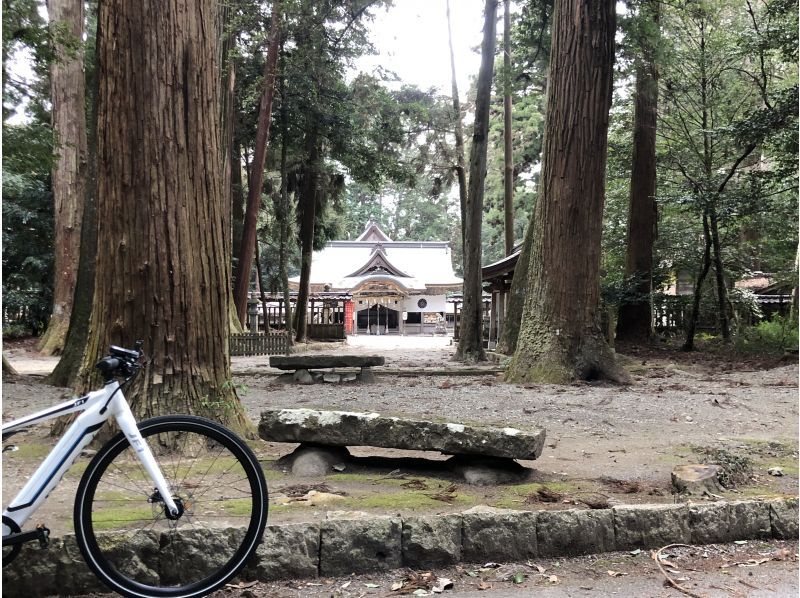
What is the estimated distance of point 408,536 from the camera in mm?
2828

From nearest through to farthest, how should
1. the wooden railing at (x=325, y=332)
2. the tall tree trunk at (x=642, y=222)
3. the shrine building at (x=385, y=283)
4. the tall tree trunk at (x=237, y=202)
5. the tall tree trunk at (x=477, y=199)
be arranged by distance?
the tall tree trunk at (x=477, y=199) < the tall tree trunk at (x=642, y=222) < the tall tree trunk at (x=237, y=202) < the wooden railing at (x=325, y=332) < the shrine building at (x=385, y=283)

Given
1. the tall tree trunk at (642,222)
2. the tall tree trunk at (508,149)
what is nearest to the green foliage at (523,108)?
the tall tree trunk at (508,149)

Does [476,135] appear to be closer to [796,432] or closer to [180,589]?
[796,432]

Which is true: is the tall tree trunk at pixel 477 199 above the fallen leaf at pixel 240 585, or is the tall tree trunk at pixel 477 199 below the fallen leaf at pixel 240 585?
above

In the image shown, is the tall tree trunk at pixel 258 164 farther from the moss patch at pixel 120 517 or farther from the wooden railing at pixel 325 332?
the moss patch at pixel 120 517

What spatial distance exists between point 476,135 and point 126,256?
10512mm

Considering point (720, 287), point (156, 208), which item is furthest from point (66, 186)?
point (720, 287)

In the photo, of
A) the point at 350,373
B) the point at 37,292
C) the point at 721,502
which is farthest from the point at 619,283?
the point at 37,292

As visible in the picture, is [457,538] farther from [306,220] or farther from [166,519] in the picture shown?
[306,220]

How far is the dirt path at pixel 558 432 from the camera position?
11.0 feet

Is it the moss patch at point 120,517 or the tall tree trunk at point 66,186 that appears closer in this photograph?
the moss patch at point 120,517

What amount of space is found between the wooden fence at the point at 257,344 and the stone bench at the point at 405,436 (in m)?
12.5

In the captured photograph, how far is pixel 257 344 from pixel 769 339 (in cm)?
1262

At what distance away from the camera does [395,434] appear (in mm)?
3621
